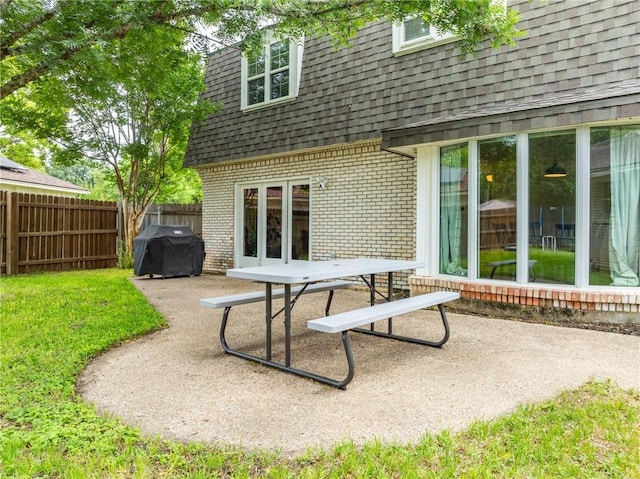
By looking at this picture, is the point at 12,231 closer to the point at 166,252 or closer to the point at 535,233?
the point at 166,252

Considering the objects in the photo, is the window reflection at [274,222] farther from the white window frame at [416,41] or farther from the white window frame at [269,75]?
the white window frame at [416,41]

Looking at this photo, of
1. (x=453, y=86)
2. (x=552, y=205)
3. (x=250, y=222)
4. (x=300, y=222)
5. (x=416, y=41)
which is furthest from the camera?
(x=250, y=222)

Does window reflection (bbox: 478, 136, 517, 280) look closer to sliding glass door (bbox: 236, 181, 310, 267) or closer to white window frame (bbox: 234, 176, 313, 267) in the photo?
white window frame (bbox: 234, 176, 313, 267)

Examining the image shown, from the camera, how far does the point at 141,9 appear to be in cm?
450

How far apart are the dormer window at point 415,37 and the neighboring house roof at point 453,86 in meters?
0.11

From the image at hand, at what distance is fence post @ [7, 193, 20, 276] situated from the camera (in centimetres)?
940

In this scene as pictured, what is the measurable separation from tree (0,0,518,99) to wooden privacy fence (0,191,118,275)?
6.00m

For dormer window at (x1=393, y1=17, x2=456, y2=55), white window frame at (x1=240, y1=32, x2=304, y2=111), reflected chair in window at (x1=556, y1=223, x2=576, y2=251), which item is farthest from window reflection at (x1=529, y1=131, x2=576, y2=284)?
white window frame at (x1=240, y1=32, x2=304, y2=111)

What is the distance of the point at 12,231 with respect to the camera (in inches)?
372

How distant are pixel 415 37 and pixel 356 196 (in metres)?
2.91

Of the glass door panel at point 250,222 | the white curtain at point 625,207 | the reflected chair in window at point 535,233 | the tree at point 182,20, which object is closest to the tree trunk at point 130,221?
the glass door panel at point 250,222

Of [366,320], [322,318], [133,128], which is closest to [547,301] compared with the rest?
[366,320]

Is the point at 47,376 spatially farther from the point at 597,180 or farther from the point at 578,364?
the point at 597,180

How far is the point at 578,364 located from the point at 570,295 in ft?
5.08
